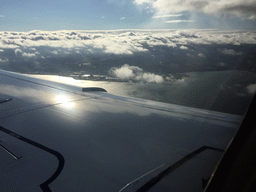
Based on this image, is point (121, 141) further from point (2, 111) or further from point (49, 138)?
point (2, 111)

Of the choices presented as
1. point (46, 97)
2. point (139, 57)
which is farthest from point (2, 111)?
point (139, 57)

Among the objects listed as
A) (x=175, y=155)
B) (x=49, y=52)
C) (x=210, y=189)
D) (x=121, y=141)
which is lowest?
(x=49, y=52)

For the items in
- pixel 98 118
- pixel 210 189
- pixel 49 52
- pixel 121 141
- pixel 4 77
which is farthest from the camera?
pixel 49 52

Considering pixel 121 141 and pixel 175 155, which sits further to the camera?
pixel 121 141

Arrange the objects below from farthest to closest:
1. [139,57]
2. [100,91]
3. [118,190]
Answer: [139,57] < [100,91] < [118,190]

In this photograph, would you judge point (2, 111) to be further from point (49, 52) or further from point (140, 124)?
point (49, 52)

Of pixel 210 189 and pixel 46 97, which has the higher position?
pixel 210 189

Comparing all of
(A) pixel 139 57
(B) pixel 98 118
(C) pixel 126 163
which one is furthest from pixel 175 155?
(A) pixel 139 57
